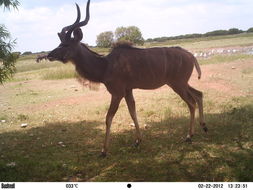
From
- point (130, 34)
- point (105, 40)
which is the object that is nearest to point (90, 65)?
point (105, 40)

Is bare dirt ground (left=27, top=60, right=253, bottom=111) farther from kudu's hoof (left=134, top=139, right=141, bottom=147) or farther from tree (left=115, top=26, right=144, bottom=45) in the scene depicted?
kudu's hoof (left=134, top=139, right=141, bottom=147)

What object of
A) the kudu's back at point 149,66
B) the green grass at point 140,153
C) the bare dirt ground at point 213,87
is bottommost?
the green grass at point 140,153

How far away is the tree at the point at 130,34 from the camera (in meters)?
8.25

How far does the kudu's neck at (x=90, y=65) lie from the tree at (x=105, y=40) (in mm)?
997

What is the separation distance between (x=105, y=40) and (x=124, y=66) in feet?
4.84

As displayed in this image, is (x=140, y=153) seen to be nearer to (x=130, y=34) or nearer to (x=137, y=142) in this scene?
(x=137, y=142)

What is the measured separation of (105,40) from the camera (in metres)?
7.94

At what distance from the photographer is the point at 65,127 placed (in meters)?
9.24

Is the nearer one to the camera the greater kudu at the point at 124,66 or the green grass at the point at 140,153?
the green grass at the point at 140,153

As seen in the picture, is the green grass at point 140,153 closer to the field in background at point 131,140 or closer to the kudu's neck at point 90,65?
the field in background at point 131,140

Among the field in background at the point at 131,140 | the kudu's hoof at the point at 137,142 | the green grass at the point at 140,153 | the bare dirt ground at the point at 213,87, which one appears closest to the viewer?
the green grass at the point at 140,153

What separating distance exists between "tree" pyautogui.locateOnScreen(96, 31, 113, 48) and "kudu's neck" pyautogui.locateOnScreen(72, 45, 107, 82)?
3.27ft

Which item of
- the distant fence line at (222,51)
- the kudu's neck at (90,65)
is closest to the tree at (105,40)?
the kudu's neck at (90,65)

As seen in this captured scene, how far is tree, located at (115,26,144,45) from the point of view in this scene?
8.25m
